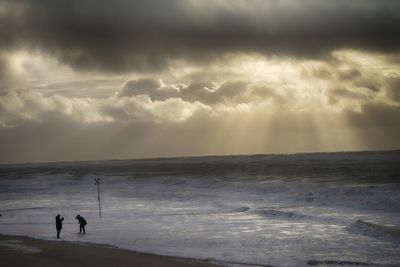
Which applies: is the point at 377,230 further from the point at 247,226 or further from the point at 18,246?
the point at 18,246

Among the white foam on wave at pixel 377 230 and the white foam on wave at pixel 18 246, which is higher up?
the white foam on wave at pixel 18 246

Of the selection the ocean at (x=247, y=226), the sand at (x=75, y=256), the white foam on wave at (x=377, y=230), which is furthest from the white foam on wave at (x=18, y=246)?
the white foam on wave at (x=377, y=230)

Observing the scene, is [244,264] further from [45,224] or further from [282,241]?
[45,224]

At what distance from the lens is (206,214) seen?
3266 centimetres

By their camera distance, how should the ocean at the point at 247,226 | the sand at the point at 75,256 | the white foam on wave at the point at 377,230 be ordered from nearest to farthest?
the sand at the point at 75,256
the ocean at the point at 247,226
the white foam on wave at the point at 377,230

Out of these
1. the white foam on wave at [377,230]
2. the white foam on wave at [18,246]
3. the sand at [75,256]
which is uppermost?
the white foam on wave at [18,246]

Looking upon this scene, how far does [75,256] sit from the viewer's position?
60.2 ft

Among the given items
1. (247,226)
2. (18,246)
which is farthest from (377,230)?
(18,246)

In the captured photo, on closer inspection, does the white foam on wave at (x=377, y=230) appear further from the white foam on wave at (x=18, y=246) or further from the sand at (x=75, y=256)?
the white foam on wave at (x=18, y=246)

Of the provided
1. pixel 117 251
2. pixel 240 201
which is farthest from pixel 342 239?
pixel 240 201

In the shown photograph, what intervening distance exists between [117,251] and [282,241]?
740 centimetres

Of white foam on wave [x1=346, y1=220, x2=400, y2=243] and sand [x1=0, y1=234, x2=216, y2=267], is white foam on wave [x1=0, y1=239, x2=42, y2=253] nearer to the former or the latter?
sand [x1=0, y1=234, x2=216, y2=267]

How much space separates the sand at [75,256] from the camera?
17.0 m

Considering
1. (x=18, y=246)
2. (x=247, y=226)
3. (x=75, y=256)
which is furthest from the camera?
(x=247, y=226)
